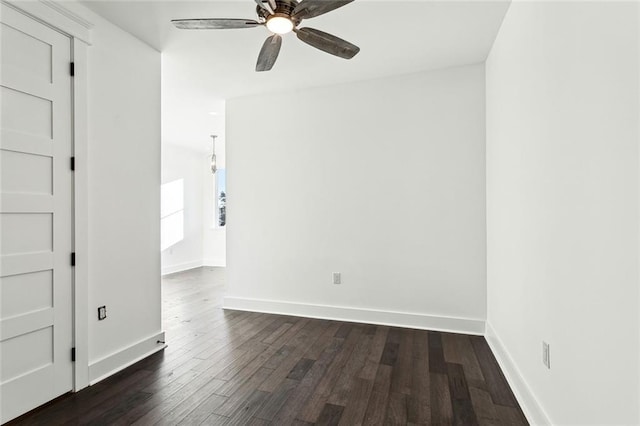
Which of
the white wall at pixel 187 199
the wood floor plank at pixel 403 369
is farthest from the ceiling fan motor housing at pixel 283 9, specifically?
the white wall at pixel 187 199

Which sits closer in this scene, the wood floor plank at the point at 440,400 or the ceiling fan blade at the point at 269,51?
the wood floor plank at the point at 440,400

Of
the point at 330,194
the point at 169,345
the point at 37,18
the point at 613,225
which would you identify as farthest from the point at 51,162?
the point at 613,225

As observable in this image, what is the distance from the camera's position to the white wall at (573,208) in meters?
1.08

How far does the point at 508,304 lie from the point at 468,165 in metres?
1.42

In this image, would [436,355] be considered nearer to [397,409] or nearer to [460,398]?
[460,398]

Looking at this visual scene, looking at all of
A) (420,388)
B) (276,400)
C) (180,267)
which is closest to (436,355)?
(420,388)

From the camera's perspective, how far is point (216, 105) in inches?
177

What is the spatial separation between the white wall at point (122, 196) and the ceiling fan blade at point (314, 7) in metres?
1.67

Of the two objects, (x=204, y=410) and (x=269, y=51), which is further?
(x=269, y=51)

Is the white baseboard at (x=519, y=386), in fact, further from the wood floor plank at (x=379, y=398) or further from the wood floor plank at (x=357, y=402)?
the wood floor plank at (x=357, y=402)

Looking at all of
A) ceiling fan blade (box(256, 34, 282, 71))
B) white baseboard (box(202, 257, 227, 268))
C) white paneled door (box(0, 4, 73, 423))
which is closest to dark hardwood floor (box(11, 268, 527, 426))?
white paneled door (box(0, 4, 73, 423))

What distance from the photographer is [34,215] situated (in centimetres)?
209

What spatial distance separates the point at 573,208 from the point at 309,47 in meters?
2.41

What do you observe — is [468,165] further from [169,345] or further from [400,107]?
[169,345]
